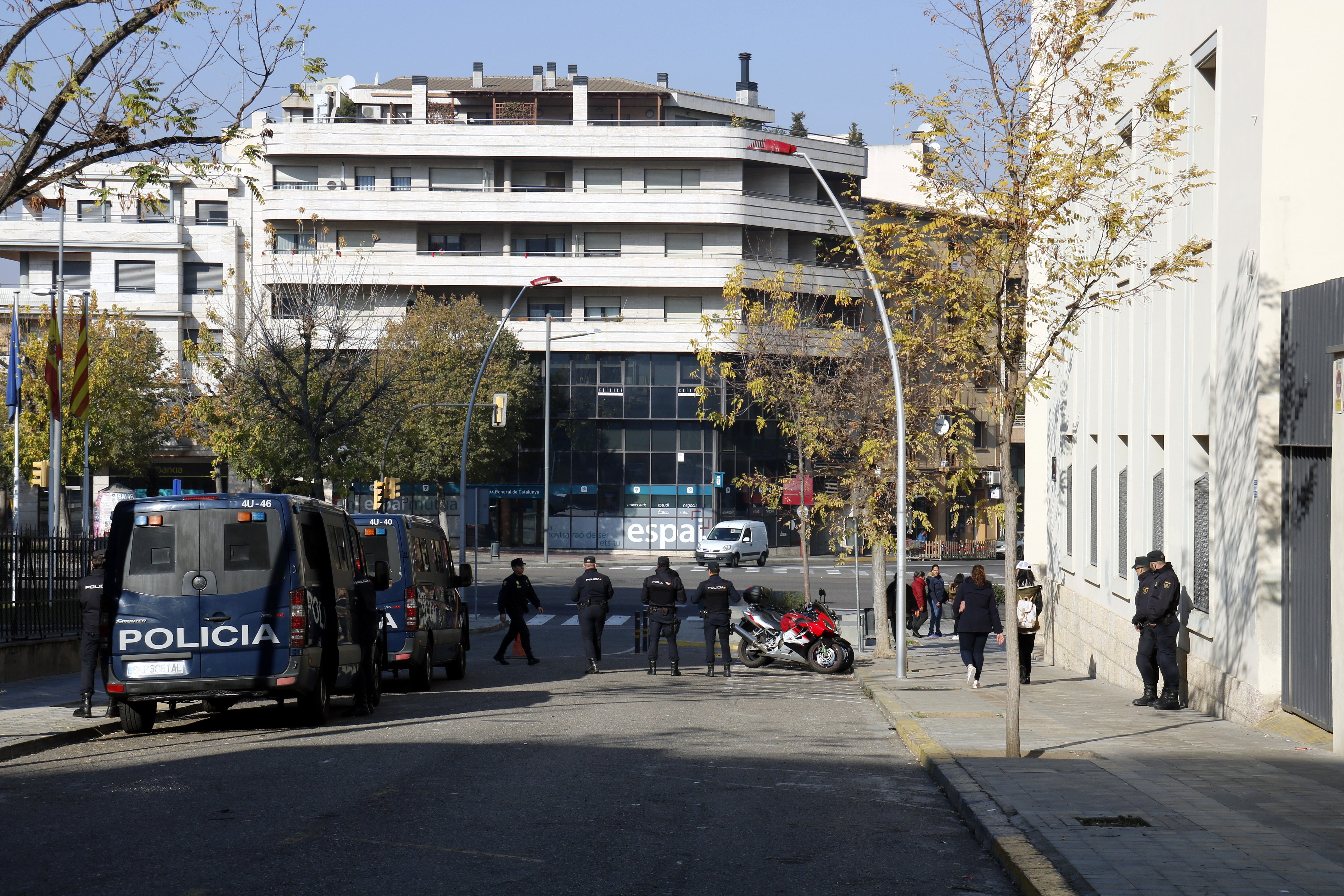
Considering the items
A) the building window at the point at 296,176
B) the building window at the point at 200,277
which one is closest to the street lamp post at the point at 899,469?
the building window at the point at 296,176

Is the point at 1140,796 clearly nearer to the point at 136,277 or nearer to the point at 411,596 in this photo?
the point at 411,596

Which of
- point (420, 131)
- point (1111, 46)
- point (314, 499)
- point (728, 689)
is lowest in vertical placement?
point (728, 689)

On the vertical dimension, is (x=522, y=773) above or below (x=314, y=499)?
below

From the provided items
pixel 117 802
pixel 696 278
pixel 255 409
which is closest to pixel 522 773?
pixel 117 802

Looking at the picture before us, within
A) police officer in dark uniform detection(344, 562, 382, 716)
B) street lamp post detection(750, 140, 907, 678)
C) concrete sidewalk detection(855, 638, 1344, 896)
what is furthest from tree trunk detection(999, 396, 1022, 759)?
street lamp post detection(750, 140, 907, 678)

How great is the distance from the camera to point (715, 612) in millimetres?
20375

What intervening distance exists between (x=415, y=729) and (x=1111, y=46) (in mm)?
13660

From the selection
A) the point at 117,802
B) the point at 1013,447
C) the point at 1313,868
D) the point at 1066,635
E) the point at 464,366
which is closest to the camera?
the point at 1313,868

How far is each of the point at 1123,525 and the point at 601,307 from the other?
44.6 metres

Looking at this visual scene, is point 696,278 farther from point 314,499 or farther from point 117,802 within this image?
point 117,802

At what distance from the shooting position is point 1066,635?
2366cm

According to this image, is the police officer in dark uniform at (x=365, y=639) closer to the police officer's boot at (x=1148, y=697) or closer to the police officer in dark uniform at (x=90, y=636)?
the police officer in dark uniform at (x=90, y=636)

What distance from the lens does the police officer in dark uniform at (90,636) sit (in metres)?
13.9

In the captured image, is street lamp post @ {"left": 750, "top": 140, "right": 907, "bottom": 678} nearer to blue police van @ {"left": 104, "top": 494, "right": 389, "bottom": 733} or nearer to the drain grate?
blue police van @ {"left": 104, "top": 494, "right": 389, "bottom": 733}
